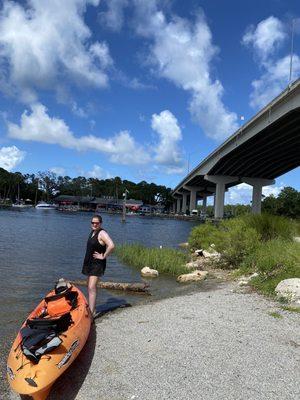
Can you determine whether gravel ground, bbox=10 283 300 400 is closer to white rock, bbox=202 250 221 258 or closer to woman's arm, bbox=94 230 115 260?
woman's arm, bbox=94 230 115 260

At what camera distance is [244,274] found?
14969mm

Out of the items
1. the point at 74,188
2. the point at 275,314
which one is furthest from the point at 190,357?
the point at 74,188

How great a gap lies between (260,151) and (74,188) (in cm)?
13127

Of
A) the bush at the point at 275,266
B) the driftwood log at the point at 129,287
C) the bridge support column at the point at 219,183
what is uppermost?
the bridge support column at the point at 219,183

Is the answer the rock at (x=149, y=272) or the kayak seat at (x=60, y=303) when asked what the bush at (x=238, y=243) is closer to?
the rock at (x=149, y=272)

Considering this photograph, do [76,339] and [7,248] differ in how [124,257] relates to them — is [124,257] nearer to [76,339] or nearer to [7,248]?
[7,248]

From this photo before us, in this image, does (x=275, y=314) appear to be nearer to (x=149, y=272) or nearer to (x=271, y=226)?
(x=149, y=272)

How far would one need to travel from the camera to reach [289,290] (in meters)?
10.1

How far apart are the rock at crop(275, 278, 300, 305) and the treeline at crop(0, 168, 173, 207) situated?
15285 centimetres

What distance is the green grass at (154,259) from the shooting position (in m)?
18.8

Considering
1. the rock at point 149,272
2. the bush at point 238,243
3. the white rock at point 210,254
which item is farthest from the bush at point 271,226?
the rock at point 149,272

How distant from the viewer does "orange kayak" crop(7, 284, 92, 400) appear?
17.5ft

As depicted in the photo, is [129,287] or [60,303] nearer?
[60,303]

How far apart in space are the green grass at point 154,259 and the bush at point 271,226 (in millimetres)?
3543
